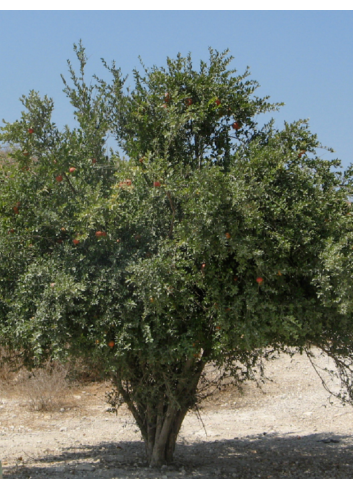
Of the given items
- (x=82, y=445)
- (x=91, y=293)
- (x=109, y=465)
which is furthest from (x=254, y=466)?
(x=91, y=293)

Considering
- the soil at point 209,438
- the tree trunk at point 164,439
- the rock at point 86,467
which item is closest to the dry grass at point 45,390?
the soil at point 209,438

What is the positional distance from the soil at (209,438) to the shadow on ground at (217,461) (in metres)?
0.01

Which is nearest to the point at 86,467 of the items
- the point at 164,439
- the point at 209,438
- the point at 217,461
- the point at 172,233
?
the point at 164,439

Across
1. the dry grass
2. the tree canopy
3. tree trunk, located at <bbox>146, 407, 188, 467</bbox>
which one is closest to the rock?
tree trunk, located at <bbox>146, 407, 188, 467</bbox>

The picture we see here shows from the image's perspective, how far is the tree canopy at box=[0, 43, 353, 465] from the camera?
4555 mm

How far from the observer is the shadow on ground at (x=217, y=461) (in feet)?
23.1

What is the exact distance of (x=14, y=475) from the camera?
696cm

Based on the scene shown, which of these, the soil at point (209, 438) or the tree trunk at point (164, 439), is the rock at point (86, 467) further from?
the tree trunk at point (164, 439)

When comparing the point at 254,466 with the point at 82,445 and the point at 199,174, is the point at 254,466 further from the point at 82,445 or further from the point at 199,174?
the point at 199,174

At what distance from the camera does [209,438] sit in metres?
10.1

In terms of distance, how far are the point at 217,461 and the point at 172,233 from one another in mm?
4543

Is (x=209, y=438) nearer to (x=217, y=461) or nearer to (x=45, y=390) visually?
(x=217, y=461)

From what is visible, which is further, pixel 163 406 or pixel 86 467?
pixel 86 467

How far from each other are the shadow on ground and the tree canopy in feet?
6.54
